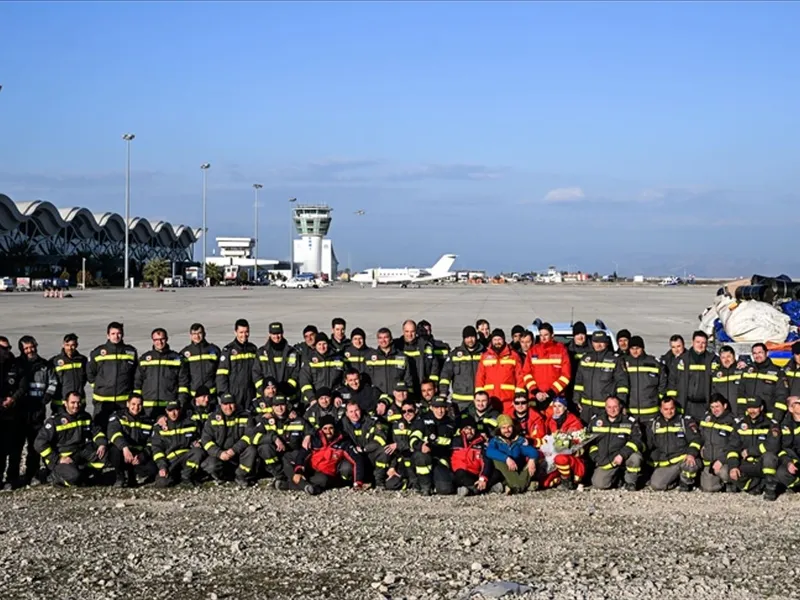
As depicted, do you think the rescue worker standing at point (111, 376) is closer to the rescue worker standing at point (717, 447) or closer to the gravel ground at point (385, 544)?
the gravel ground at point (385, 544)

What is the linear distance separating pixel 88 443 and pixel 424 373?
4175 mm

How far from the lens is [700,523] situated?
27.9 feet

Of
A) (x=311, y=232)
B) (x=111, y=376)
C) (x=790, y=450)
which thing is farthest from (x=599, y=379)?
(x=311, y=232)

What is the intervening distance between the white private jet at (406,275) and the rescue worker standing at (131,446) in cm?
10811

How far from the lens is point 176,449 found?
9.99 meters

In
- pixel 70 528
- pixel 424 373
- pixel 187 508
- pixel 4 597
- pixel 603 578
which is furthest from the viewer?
pixel 424 373

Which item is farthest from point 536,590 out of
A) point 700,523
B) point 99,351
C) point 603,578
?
point 99,351

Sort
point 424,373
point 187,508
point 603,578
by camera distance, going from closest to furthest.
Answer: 1. point 603,578
2. point 187,508
3. point 424,373

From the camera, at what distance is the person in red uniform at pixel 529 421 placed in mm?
10031

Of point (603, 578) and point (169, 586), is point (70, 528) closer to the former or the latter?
→ point (169, 586)

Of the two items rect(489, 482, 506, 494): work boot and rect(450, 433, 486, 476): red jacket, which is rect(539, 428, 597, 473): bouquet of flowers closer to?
rect(489, 482, 506, 494): work boot

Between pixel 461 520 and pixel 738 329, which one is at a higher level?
pixel 738 329

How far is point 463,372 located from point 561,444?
179 centimetres

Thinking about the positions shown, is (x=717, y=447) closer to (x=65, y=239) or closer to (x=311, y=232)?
(x=65, y=239)
